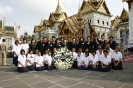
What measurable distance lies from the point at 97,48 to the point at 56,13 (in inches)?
1658

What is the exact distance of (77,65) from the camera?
30.0ft

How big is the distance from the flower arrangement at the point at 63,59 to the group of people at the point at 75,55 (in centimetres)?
25

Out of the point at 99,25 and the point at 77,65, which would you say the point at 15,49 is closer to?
the point at 77,65

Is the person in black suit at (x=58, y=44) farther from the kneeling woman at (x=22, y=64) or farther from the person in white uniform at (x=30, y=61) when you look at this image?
the kneeling woman at (x=22, y=64)

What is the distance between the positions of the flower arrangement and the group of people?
250mm

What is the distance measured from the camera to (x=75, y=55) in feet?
31.0

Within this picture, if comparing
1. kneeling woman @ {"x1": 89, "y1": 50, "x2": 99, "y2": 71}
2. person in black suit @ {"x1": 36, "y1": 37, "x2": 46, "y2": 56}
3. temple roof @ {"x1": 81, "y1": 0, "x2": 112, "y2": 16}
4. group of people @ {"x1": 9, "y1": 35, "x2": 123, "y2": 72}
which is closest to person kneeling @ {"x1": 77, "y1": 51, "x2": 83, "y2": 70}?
group of people @ {"x1": 9, "y1": 35, "x2": 123, "y2": 72}

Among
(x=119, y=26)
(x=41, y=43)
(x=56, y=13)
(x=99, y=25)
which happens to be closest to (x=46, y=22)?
(x=56, y=13)

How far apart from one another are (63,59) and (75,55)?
76cm

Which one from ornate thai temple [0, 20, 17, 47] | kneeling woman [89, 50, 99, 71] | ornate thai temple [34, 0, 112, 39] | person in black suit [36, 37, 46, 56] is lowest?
kneeling woman [89, 50, 99, 71]

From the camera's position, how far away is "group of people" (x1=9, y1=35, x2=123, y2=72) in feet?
27.2

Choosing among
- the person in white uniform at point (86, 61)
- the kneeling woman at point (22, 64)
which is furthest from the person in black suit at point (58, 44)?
the kneeling woman at point (22, 64)

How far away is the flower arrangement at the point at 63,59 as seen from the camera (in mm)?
8922

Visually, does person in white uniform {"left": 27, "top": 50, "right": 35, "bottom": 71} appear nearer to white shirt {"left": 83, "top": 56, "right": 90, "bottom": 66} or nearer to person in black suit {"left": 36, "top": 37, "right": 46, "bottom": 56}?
person in black suit {"left": 36, "top": 37, "right": 46, "bottom": 56}
